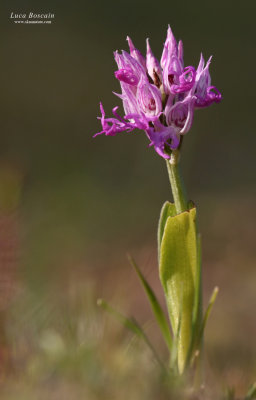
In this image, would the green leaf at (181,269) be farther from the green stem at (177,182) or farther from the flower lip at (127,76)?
the flower lip at (127,76)

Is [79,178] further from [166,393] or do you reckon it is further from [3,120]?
[166,393]

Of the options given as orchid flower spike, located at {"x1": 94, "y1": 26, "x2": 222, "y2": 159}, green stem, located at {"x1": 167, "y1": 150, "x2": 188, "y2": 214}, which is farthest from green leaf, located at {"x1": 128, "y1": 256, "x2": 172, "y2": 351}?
orchid flower spike, located at {"x1": 94, "y1": 26, "x2": 222, "y2": 159}

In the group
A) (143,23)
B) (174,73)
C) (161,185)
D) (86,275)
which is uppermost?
(143,23)

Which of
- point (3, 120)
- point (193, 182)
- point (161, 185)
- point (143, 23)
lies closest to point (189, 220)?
point (161, 185)

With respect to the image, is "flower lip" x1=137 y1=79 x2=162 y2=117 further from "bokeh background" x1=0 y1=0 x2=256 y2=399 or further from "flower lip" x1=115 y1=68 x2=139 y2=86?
"bokeh background" x1=0 y1=0 x2=256 y2=399

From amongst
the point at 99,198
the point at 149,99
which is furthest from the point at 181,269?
the point at 99,198

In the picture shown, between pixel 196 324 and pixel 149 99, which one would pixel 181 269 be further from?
pixel 149 99

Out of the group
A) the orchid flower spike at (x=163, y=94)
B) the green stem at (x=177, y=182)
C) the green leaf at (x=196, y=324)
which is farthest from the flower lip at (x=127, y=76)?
the green leaf at (x=196, y=324)

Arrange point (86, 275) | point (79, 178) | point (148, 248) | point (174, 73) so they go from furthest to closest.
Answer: point (79, 178), point (148, 248), point (86, 275), point (174, 73)
